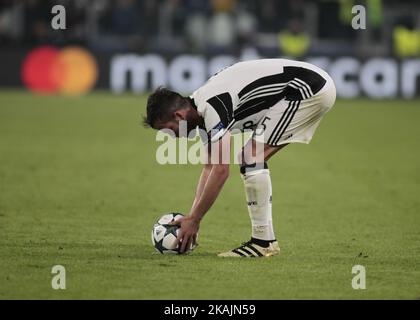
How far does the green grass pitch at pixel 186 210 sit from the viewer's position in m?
6.74

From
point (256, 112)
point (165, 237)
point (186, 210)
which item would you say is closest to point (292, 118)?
point (256, 112)

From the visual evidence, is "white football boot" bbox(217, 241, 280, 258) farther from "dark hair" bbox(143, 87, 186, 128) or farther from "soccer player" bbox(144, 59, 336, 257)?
"dark hair" bbox(143, 87, 186, 128)

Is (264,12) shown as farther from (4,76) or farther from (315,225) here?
(315,225)

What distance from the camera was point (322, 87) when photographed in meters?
7.88

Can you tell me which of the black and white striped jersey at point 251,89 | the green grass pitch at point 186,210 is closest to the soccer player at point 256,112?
the black and white striped jersey at point 251,89

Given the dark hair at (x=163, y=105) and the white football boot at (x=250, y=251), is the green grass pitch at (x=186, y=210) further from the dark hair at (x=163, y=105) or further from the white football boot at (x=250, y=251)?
the dark hair at (x=163, y=105)

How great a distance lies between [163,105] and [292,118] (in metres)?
1.06

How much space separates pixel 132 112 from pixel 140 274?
15.8 m

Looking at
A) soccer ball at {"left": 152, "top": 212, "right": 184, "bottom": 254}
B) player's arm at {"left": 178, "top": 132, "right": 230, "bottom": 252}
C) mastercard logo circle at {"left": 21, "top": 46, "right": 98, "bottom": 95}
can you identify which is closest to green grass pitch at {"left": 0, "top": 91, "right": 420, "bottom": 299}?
soccer ball at {"left": 152, "top": 212, "right": 184, "bottom": 254}

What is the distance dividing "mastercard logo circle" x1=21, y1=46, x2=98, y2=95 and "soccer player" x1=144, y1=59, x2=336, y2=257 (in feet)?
59.3

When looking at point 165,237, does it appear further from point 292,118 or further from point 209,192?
point 292,118

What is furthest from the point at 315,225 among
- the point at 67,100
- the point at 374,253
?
the point at 67,100

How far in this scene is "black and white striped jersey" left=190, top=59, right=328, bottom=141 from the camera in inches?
292

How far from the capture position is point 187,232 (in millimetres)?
7535
